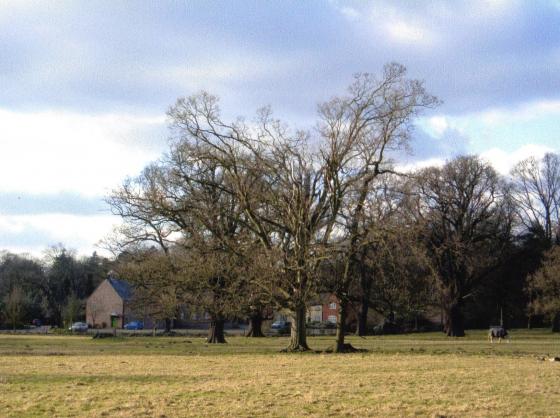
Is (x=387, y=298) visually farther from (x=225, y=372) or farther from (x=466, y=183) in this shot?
(x=466, y=183)

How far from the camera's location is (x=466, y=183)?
61562 millimetres

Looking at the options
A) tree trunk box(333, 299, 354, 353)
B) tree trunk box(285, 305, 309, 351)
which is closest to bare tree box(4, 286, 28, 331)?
tree trunk box(285, 305, 309, 351)

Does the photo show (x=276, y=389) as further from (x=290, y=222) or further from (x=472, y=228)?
(x=472, y=228)

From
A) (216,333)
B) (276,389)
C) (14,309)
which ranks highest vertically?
(14,309)

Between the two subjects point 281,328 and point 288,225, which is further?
point 281,328

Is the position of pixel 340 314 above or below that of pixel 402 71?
below

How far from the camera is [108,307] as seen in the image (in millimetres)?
98938

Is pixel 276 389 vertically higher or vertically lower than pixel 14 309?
lower

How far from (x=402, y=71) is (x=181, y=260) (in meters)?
16.0

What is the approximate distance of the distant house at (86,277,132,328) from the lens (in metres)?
97.4

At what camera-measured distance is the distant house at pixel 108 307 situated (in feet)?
319

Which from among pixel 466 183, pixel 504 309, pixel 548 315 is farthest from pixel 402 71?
pixel 504 309

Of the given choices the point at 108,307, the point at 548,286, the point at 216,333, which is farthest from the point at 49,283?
the point at 548,286

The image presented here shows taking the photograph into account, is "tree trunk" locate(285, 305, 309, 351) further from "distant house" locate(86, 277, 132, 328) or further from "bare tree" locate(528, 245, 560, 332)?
"distant house" locate(86, 277, 132, 328)
